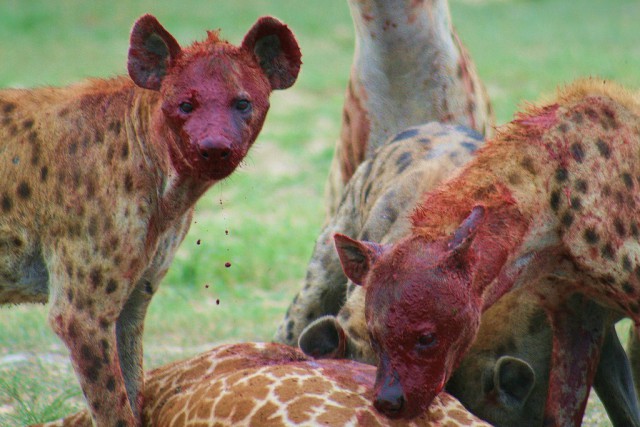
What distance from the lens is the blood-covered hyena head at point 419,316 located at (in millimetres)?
4316

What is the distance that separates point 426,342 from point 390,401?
0.82ft

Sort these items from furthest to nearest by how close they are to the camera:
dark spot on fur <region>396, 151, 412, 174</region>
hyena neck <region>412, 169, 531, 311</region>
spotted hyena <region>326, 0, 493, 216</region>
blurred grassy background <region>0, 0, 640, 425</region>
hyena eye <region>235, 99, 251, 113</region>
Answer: blurred grassy background <region>0, 0, 640, 425</region>, spotted hyena <region>326, 0, 493, 216</region>, dark spot on fur <region>396, 151, 412, 174</region>, hyena neck <region>412, 169, 531, 311</region>, hyena eye <region>235, 99, 251, 113</region>

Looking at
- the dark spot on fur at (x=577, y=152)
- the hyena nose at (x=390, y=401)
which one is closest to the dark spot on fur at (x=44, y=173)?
the hyena nose at (x=390, y=401)

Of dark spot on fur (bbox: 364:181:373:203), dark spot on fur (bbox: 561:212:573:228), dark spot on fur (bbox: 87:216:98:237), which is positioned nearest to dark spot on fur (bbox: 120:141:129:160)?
dark spot on fur (bbox: 87:216:98:237)

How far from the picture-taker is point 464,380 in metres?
5.50

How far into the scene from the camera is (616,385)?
568 cm

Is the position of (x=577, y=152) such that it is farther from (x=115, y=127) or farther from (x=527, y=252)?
(x=115, y=127)

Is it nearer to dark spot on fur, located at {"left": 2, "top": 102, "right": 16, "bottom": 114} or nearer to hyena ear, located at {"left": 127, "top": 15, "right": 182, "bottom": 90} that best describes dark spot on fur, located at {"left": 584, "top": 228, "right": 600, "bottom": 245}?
hyena ear, located at {"left": 127, "top": 15, "right": 182, "bottom": 90}

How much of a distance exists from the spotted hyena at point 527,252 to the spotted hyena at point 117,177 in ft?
2.35

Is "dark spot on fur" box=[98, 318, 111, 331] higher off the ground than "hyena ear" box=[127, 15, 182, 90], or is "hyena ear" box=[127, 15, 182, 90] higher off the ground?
"hyena ear" box=[127, 15, 182, 90]

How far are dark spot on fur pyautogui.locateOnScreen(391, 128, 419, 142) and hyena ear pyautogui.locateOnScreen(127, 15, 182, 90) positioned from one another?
92.6 inches

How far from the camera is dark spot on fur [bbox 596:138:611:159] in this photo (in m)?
5.02

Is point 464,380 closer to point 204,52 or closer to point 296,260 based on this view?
point 204,52

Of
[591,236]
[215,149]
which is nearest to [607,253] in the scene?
[591,236]
